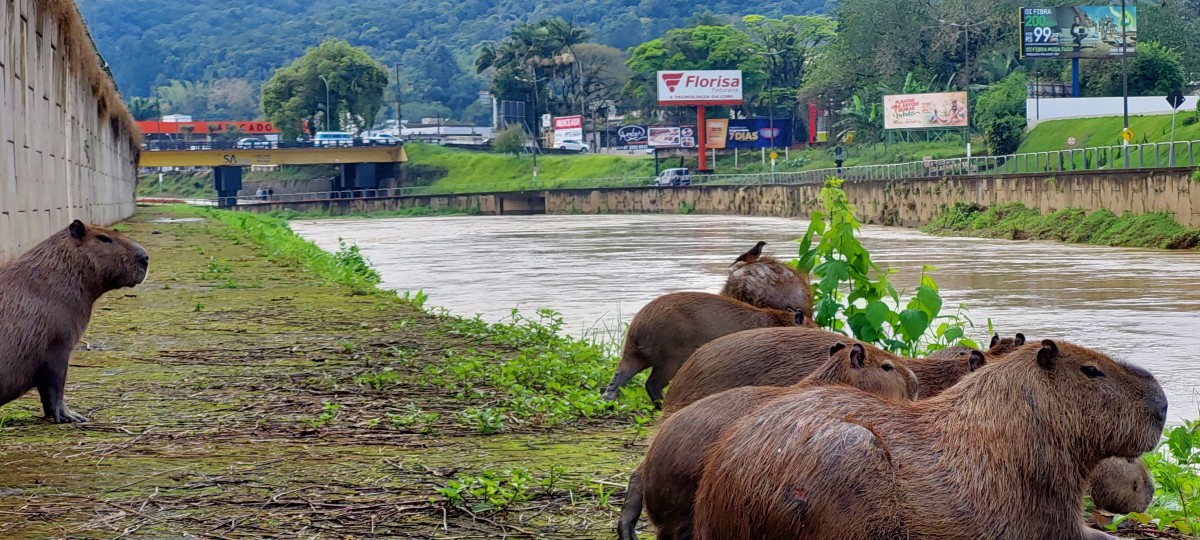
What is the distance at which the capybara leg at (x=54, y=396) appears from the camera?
598 centimetres

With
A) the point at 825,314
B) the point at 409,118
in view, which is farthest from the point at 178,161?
the point at 409,118

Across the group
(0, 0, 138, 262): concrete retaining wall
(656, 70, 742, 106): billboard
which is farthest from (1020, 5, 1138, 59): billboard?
(0, 0, 138, 262): concrete retaining wall

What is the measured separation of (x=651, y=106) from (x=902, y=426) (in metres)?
100

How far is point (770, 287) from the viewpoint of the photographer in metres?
7.29

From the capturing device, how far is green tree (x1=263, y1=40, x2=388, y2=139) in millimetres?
108062

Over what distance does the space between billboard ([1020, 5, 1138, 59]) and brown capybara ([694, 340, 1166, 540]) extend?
57.8 meters

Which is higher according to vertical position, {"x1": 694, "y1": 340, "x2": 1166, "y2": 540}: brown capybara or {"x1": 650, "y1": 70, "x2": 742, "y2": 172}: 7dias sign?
{"x1": 650, "y1": 70, "x2": 742, "y2": 172}: 7dias sign

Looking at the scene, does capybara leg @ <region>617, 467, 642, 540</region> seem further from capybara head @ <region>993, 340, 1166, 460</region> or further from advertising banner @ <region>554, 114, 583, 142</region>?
advertising banner @ <region>554, 114, 583, 142</region>

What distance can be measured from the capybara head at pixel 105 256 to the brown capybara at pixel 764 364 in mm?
3056

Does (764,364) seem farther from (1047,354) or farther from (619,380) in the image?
(619,380)

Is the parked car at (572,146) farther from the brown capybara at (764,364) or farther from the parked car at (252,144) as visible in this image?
the brown capybara at (764,364)

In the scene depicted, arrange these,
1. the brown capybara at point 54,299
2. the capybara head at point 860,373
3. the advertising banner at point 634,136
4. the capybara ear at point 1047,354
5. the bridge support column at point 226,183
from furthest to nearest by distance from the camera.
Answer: the advertising banner at point 634,136 < the bridge support column at point 226,183 < the brown capybara at point 54,299 < the capybara head at point 860,373 < the capybara ear at point 1047,354

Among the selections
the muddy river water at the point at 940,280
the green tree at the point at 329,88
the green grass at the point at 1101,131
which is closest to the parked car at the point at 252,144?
the green tree at the point at 329,88

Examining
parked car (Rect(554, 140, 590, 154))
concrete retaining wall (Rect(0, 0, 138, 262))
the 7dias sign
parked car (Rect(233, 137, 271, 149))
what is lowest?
concrete retaining wall (Rect(0, 0, 138, 262))
